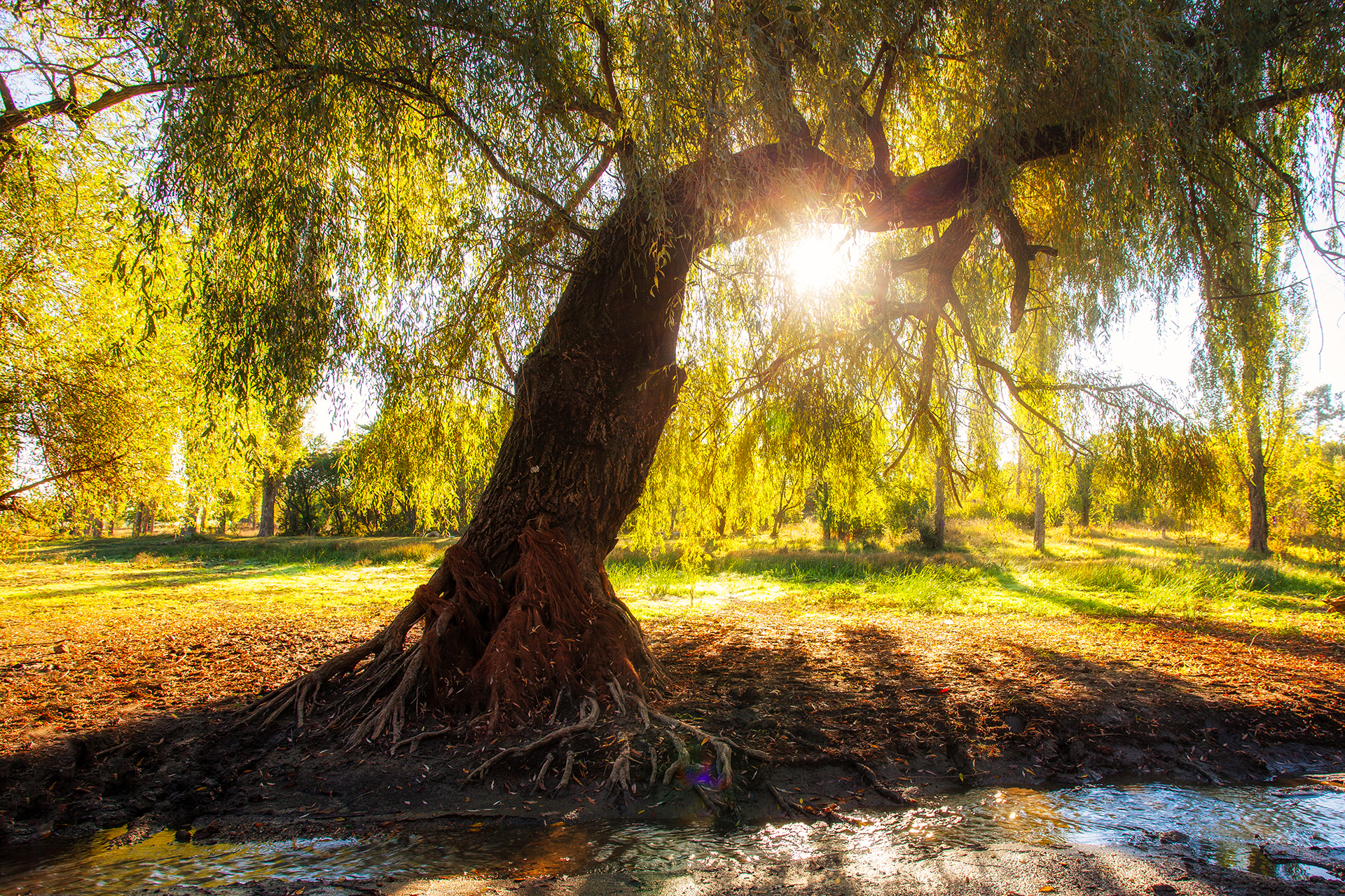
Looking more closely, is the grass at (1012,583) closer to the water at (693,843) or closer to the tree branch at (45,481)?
the water at (693,843)

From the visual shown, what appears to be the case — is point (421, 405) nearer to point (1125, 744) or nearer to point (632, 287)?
point (632, 287)

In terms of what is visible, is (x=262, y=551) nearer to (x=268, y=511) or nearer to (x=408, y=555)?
(x=408, y=555)

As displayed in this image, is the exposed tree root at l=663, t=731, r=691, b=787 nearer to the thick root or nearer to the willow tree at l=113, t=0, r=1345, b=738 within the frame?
the willow tree at l=113, t=0, r=1345, b=738

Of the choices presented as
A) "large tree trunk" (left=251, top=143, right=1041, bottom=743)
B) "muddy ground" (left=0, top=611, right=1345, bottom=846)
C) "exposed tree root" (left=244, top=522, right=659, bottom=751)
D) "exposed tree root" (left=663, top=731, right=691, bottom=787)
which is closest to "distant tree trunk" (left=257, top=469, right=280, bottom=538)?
"muddy ground" (left=0, top=611, right=1345, bottom=846)

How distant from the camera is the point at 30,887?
265cm

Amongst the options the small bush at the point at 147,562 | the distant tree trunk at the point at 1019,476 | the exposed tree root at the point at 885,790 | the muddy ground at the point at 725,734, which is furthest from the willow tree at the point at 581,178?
the small bush at the point at 147,562

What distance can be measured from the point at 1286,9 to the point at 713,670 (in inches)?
245

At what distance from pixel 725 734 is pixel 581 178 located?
4.30 metres

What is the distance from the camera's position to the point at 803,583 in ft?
Result: 48.0

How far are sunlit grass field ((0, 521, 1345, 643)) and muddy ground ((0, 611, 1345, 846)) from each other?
11.7ft

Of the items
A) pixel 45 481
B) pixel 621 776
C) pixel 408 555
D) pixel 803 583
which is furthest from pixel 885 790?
pixel 408 555

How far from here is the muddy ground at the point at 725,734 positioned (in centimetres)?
349

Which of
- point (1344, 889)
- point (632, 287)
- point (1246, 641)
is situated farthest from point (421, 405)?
point (1246, 641)

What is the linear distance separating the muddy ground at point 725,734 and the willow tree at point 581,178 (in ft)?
1.91
